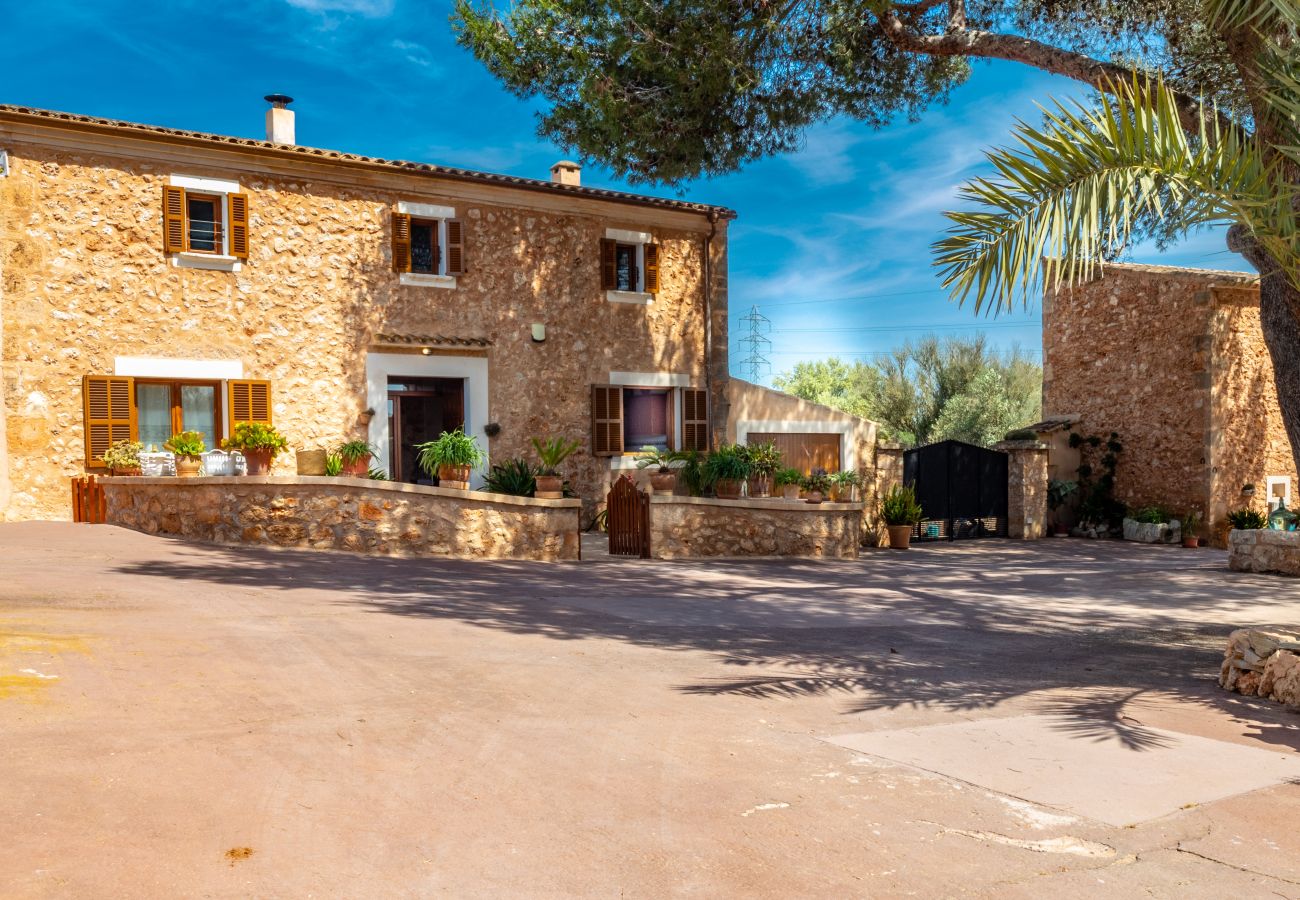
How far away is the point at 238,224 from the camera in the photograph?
14320 millimetres

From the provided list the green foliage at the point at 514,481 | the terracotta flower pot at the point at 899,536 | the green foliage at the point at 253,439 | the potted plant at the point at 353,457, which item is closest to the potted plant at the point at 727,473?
the green foliage at the point at 514,481

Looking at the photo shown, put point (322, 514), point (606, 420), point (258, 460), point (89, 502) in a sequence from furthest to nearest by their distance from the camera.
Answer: point (606, 420) → point (258, 460) → point (89, 502) → point (322, 514)

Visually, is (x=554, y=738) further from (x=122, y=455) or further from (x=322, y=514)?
(x=122, y=455)

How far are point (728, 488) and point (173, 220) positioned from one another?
8764 mm

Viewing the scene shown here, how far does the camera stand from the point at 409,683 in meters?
5.65

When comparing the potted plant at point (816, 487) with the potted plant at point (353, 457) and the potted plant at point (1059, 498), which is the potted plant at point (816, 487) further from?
the potted plant at point (1059, 498)

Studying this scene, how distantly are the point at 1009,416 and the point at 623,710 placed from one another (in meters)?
27.9

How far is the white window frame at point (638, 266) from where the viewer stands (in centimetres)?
1745

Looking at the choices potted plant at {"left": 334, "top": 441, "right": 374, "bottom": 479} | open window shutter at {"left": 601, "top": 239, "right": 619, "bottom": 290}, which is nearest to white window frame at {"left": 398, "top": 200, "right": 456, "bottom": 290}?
open window shutter at {"left": 601, "top": 239, "right": 619, "bottom": 290}

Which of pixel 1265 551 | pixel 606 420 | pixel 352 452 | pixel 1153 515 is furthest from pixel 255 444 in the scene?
pixel 1153 515

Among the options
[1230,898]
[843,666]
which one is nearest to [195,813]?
[1230,898]

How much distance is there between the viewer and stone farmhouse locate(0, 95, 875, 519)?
42.8 ft

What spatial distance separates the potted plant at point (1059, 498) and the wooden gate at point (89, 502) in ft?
56.6

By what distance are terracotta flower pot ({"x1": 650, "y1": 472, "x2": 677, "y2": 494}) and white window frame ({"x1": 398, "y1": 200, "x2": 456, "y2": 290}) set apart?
480 centimetres
